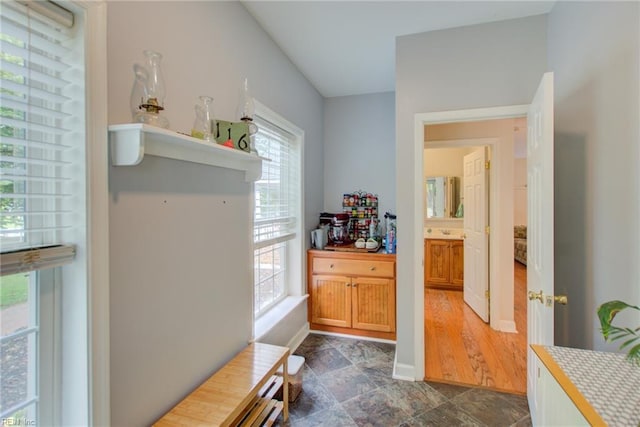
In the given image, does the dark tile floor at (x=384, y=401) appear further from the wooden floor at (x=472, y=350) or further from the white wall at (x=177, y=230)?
the white wall at (x=177, y=230)

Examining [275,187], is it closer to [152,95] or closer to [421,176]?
[421,176]

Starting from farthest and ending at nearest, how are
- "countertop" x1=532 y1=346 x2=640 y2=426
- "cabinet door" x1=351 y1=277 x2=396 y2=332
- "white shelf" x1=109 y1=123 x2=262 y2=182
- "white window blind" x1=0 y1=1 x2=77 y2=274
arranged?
"cabinet door" x1=351 y1=277 x2=396 y2=332, "white shelf" x1=109 y1=123 x2=262 y2=182, "white window blind" x1=0 y1=1 x2=77 y2=274, "countertop" x1=532 y1=346 x2=640 y2=426

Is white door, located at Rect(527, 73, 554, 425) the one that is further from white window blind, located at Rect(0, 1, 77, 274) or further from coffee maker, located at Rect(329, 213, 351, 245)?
white window blind, located at Rect(0, 1, 77, 274)

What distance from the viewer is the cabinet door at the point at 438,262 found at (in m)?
4.78

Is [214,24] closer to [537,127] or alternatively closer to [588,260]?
[537,127]

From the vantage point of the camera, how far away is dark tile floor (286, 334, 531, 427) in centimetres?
190

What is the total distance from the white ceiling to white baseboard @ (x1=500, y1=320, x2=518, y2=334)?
2829mm

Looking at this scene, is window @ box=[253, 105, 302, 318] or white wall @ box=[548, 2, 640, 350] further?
window @ box=[253, 105, 302, 318]

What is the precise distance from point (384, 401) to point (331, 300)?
3.81ft

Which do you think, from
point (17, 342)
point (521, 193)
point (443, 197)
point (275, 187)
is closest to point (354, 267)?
point (275, 187)

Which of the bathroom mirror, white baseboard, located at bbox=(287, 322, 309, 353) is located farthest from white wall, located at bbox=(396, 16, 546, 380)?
the bathroom mirror

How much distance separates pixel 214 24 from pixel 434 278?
449 centimetres

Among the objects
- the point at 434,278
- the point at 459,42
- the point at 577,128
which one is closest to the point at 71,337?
the point at 577,128

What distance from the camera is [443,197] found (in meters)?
5.30
